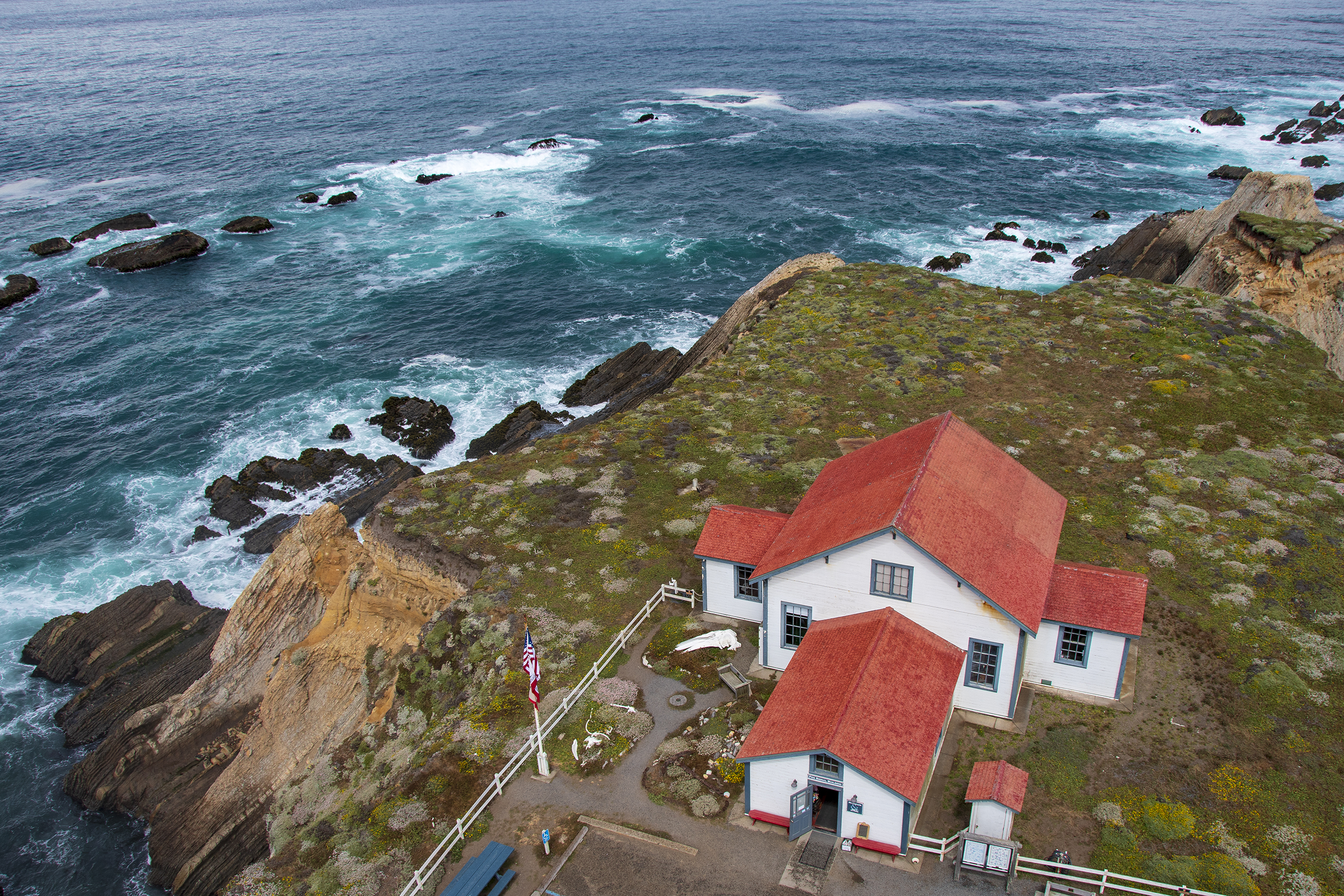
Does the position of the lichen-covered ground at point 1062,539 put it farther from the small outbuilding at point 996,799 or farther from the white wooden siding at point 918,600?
the white wooden siding at point 918,600

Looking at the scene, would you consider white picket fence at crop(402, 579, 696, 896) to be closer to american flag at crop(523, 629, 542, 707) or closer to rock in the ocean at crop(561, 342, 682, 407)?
american flag at crop(523, 629, 542, 707)

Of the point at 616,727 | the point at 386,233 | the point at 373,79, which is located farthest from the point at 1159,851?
the point at 373,79

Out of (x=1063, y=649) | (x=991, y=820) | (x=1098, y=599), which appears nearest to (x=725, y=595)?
(x=1063, y=649)

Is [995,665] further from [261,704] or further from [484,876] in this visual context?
[261,704]

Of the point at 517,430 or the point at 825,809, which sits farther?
the point at 517,430

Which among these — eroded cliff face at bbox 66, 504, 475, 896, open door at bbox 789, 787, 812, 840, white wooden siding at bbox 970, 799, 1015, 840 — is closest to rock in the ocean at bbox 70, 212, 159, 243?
eroded cliff face at bbox 66, 504, 475, 896
